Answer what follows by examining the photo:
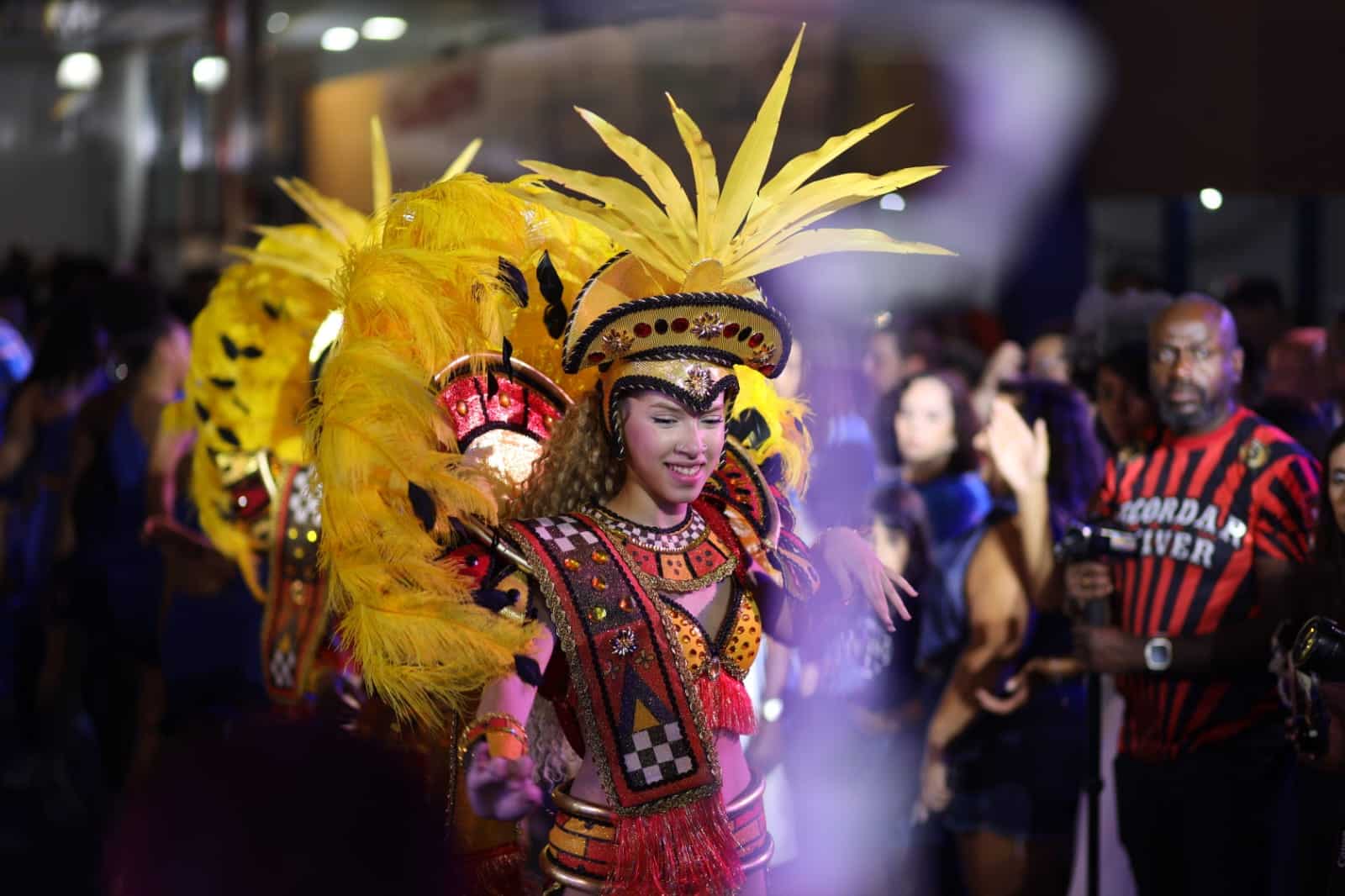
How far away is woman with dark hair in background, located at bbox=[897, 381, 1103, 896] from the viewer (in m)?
4.18

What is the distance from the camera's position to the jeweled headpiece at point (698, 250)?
2840 mm

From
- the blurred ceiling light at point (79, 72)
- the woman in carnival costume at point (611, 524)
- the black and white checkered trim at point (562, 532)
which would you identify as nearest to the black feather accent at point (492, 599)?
the woman in carnival costume at point (611, 524)

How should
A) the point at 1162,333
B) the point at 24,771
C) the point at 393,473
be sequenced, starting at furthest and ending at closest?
1. the point at 24,771
2. the point at 1162,333
3. the point at 393,473

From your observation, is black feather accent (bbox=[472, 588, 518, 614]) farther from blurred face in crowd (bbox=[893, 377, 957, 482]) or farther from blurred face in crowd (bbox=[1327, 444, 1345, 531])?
blurred face in crowd (bbox=[893, 377, 957, 482])

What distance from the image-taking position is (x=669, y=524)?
296 centimetres

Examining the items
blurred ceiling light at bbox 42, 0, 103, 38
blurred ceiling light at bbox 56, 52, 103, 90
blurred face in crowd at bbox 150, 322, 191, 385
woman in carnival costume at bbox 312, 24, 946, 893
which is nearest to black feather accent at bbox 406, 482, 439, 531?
woman in carnival costume at bbox 312, 24, 946, 893

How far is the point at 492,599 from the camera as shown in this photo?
2732 mm

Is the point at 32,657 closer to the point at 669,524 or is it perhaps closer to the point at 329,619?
the point at 329,619

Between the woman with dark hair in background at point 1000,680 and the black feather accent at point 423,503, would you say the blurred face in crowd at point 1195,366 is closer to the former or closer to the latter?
the woman with dark hair in background at point 1000,680

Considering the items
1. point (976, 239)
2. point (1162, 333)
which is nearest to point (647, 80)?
point (976, 239)

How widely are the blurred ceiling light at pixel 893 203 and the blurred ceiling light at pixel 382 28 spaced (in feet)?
17.8

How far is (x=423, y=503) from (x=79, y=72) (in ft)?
60.8

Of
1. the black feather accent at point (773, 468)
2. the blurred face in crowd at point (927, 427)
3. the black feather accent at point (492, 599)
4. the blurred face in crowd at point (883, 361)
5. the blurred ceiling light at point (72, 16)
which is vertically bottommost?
the black feather accent at point (492, 599)

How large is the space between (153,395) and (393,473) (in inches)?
133
